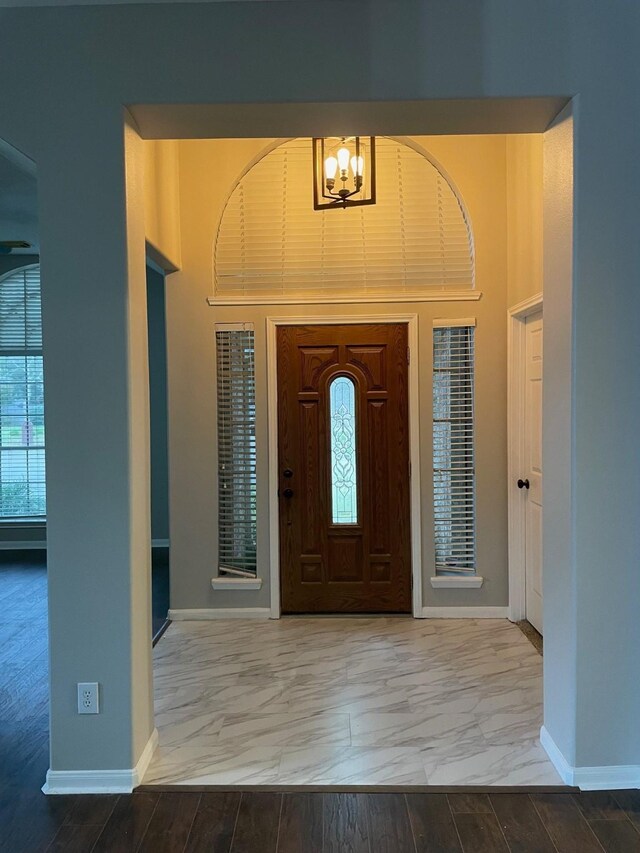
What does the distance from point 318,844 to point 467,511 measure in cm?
256

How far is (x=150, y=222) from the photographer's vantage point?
3.56 metres

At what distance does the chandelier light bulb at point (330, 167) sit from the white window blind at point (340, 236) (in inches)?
28.6

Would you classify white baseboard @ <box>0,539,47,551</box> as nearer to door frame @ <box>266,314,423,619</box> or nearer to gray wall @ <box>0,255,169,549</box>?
gray wall @ <box>0,255,169,549</box>

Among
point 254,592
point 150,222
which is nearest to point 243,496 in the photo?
point 254,592

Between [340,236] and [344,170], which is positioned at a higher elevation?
[344,170]

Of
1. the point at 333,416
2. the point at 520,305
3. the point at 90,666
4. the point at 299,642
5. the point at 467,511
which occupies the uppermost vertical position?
the point at 520,305

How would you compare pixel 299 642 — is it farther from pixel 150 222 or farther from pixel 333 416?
pixel 150 222

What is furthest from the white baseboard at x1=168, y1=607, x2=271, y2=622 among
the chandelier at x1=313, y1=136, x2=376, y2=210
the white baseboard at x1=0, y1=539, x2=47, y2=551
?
the white baseboard at x1=0, y1=539, x2=47, y2=551

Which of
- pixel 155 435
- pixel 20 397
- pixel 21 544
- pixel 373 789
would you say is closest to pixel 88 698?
pixel 373 789

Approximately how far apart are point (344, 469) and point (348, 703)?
5.46ft

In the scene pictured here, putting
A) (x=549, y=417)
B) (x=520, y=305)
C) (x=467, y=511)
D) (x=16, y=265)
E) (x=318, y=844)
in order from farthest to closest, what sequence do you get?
(x=16, y=265) → (x=467, y=511) → (x=520, y=305) → (x=549, y=417) → (x=318, y=844)

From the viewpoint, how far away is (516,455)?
4133 mm

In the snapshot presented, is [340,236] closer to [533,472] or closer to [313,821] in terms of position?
[533,472]

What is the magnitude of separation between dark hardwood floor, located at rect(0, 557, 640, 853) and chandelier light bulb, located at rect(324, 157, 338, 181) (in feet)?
9.90
